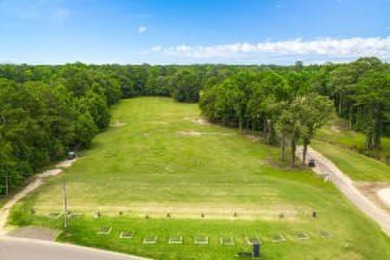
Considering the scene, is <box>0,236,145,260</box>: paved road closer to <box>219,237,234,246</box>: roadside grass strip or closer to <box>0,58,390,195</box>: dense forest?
<box>219,237,234,246</box>: roadside grass strip

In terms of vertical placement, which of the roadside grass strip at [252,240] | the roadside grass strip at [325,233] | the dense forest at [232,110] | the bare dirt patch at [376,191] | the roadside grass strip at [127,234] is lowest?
the bare dirt patch at [376,191]

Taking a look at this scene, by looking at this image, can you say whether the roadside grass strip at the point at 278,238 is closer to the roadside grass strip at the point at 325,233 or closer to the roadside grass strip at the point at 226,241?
the roadside grass strip at the point at 226,241

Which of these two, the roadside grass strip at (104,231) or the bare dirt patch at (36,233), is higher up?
the roadside grass strip at (104,231)

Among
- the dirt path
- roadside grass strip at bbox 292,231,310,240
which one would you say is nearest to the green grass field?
roadside grass strip at bbox 292,231,310,240

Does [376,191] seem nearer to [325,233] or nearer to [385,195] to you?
[385,195]

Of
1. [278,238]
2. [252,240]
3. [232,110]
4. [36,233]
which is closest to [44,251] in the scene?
[36,233]

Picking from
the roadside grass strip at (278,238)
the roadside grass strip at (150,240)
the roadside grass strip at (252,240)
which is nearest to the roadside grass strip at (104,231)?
the roadside grass strip at (150,240)
